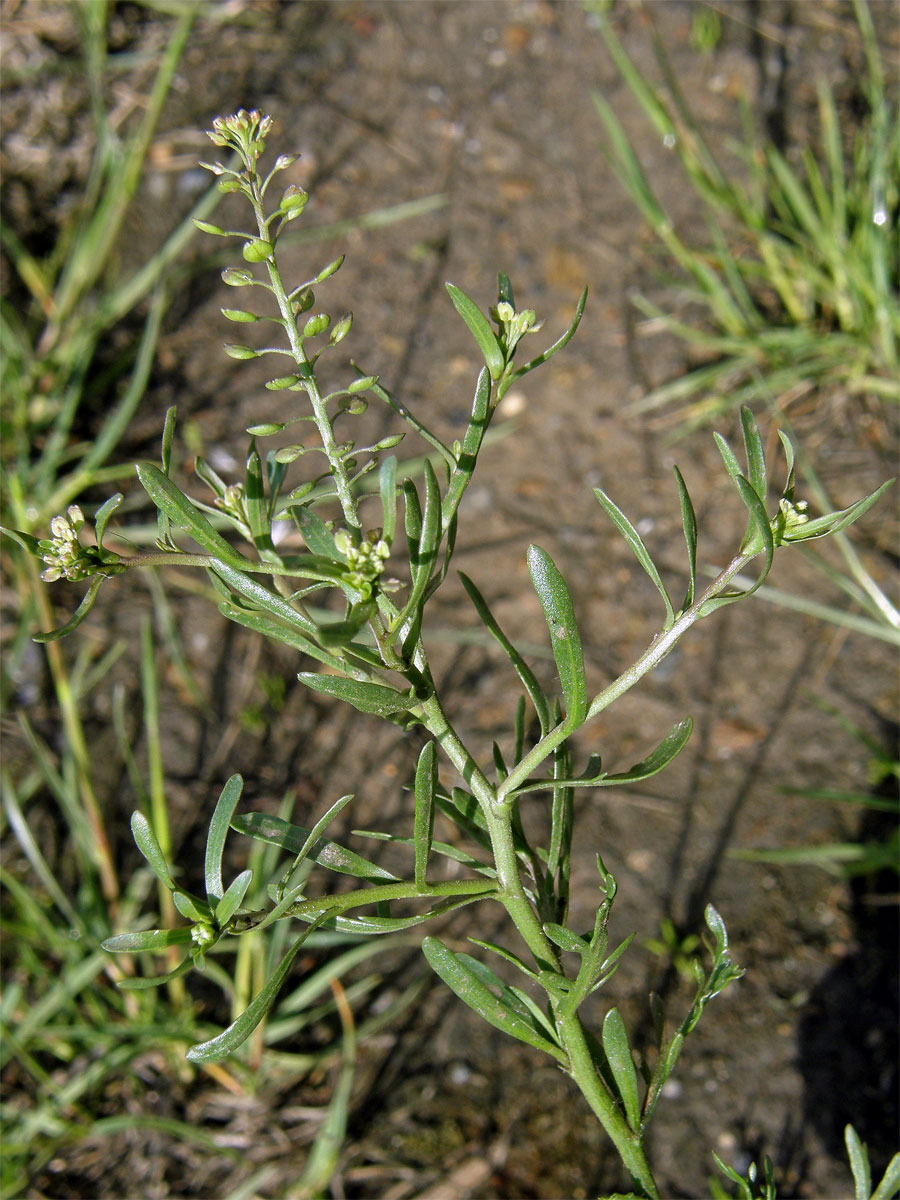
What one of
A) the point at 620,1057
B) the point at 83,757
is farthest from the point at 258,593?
the point at 83,757

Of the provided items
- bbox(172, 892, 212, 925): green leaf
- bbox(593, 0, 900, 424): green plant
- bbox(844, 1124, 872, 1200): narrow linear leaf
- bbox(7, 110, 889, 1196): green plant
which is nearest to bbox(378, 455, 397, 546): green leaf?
bbox(7, 110, 889, 1196): green plant

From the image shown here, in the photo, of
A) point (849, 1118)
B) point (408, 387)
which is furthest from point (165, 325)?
point (849, 1118)

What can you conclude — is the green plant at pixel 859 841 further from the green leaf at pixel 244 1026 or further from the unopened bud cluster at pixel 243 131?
the unopened bud cluster at pixel 243 131

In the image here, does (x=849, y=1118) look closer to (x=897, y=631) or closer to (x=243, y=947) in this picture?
(x=897, y=631)

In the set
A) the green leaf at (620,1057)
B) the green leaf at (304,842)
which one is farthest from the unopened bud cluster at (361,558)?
the green leaf at (620,1057)

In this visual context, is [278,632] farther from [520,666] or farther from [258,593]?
[520,666]

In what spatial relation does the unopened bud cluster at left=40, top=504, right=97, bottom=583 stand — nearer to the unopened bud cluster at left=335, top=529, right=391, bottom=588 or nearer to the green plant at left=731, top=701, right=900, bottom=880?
the unopened bud cluster at left=335, top=529, right=391, bottom=588
